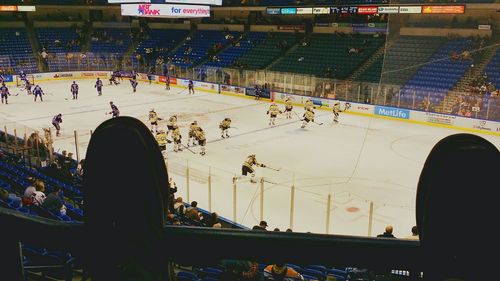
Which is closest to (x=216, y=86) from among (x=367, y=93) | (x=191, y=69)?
(x=191, y=69)

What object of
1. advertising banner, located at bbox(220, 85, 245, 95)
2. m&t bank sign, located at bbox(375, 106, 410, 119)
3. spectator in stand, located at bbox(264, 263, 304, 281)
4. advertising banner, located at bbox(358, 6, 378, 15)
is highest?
advertising banner, located at bbox(358, 6, 378, 15)

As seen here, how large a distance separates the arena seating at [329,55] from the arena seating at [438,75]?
36.0 feet

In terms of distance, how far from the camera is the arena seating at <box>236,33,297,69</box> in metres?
42.4

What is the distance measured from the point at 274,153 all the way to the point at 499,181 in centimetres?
1933

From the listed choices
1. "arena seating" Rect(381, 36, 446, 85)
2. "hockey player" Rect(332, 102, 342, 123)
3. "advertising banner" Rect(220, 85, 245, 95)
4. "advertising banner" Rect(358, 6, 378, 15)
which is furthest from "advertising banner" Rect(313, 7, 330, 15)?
"arena seating" Rect(381, 36, 446, 85)

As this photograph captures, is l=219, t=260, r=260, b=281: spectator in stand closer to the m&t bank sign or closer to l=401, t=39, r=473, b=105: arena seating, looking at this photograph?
l=401, t=39, r=473, b=105: arena seating

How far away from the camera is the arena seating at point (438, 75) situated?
11077 millimetres

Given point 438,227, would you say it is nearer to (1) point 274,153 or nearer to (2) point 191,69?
(1) point 274,153

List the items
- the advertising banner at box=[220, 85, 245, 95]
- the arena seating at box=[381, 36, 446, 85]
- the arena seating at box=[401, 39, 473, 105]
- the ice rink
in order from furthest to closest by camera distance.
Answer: the advertising banner at box=[220, 85, 245, 95], the ice rink, the arena seating at box=[401, 39, 473, 105], the arena seating at box=[381, 36, 446, 85]

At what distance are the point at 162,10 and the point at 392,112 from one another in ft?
55.8

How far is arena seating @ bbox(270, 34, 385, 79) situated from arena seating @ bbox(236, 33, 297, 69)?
1535mm

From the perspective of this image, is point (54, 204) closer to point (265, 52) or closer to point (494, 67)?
point (494, 67)

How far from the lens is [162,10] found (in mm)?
33406

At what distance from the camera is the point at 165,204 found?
122 centimetres
